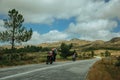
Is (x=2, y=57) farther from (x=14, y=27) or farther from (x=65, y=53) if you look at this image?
(x=65, y=53)

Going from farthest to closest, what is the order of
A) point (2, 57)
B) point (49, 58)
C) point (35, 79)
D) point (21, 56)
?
point (21, 56) < point (2, 57) < point (49, 58) < point (35, 79)

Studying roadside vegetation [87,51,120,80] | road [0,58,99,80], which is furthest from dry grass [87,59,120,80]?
road [0,58,99,80]

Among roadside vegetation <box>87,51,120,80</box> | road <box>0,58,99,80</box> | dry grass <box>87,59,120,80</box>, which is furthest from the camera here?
roadside vegetation <box>87,51,120,80</box>

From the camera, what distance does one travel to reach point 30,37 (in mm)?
46688

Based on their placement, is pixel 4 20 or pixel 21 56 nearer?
pixel 21 56

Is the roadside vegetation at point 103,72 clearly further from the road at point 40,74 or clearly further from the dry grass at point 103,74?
the road at point 40,74

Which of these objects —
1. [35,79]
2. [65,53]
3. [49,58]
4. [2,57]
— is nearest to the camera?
[35,79]

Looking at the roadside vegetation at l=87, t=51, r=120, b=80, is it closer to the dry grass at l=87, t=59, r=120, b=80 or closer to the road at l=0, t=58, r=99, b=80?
the dry grass at l=87, t=59, r=120, b=80

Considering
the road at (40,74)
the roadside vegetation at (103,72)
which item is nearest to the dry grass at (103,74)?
the roadside vegetation at (103,72)

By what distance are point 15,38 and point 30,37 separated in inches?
114

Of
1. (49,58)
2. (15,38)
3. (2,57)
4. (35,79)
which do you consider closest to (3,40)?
(15,38)

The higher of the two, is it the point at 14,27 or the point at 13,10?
the point at 13,10

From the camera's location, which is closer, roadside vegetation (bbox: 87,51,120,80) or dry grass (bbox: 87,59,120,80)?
dry grass (bbox: 87,59,120,80)

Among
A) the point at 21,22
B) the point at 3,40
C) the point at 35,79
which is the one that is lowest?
the point at 35,79
